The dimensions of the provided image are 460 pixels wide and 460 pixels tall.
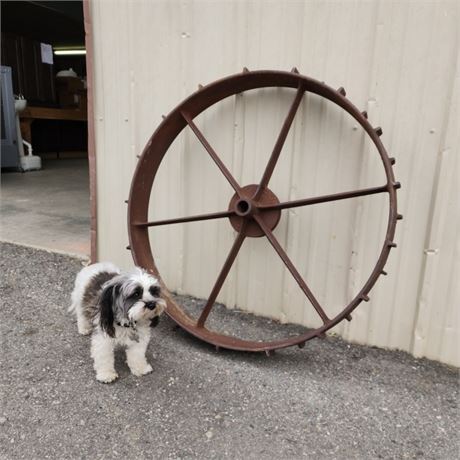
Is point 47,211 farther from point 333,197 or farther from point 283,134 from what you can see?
point 333,197

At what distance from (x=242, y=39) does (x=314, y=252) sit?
1336 millimetres

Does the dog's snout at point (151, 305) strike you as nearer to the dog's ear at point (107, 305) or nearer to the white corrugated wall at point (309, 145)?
the dog's ear at point (107, 305)

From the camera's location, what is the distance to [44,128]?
427 inches

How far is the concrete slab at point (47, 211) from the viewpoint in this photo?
378cm

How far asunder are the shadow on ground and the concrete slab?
1.40m

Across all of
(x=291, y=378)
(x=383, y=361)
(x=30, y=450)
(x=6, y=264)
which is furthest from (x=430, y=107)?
(x=6, y=264)

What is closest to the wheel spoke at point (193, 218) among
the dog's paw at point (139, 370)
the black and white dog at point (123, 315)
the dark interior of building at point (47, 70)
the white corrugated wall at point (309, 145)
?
the white corrugated wall at point (309, 145)

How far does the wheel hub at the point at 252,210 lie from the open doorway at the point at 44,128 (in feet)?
5.68

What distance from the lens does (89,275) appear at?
2352 millimetres

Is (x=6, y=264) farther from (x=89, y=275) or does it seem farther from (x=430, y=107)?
(x=430, y=107)

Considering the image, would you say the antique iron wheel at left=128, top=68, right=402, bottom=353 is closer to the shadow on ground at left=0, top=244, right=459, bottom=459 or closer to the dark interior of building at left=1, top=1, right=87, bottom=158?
the shadow on ground at left=0, top=244, right=459, bottom=459

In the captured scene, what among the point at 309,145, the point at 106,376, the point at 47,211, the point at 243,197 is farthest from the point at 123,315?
the point at 47,211

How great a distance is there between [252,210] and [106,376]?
114cm

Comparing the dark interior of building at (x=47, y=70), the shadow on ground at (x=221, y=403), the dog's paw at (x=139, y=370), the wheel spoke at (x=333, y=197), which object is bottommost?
the shadow on ground at (x=221, y=403)
